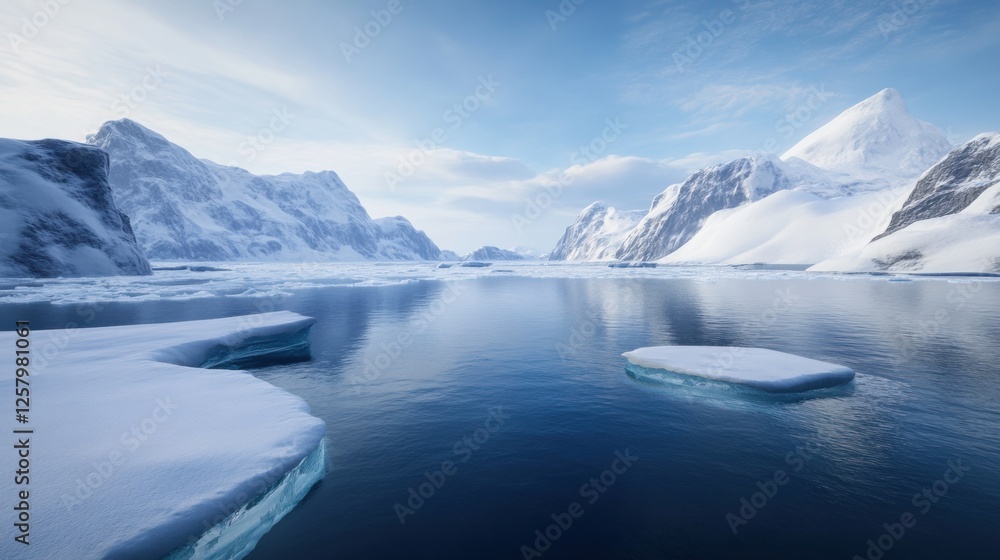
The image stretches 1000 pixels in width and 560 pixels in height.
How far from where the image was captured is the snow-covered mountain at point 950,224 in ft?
234

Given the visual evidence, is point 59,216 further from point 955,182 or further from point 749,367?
point 955,182

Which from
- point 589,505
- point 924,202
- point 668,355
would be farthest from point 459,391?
point 924,202

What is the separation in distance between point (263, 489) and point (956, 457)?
17.1 m

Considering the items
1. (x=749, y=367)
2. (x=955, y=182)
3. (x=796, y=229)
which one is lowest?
(x=749, y=367)

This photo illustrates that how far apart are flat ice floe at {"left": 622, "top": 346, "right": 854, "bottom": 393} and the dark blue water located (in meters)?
0.71

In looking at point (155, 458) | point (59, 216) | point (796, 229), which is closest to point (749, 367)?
point (155, 458)

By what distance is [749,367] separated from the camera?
16281 millimetres

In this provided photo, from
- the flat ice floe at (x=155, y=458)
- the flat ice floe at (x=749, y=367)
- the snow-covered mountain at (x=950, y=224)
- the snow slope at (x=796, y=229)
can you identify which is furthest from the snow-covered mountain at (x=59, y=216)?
the snow slope at (x=796, y=229)

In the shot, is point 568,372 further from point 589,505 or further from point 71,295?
point 71,295

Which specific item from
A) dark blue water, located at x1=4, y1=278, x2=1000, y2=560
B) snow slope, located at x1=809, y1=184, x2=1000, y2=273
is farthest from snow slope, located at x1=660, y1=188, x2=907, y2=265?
dark blue water, located at x1=4, y1=278, x2=1000, y2=560

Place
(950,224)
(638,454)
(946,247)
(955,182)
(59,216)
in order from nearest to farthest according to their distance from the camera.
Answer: (638,454) < (59,216) < (946,247) < (950,224) < (955,182)

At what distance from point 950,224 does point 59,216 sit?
166954mm

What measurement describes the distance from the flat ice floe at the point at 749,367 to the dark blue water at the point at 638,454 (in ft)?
2.34

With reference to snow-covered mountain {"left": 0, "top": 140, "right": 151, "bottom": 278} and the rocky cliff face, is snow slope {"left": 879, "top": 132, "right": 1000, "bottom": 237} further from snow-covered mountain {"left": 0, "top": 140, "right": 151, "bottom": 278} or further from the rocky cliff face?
snow-covered mountain {"left": 0, "top": 140, "right": 151, "bottom": 278}
